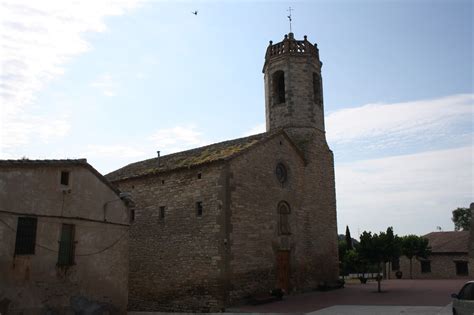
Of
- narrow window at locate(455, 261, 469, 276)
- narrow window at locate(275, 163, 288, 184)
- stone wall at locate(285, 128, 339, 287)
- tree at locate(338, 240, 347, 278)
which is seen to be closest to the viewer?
narrow window at locate(275, 163, 288, 184)

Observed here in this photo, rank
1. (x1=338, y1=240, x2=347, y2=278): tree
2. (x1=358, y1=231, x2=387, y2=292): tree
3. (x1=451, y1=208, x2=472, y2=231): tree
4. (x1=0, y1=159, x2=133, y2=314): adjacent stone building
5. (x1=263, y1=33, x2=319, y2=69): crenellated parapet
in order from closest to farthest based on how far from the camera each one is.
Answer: (x1=0, y1=159, x2=133, y2=314): adjacent stone building, (x1=358, y1=231, x2=387, y2=292): tree, (x1=263, y1=33, x2=319, y2=69): crenellated parapet, (x1=338, y1=240, x2=347, y2=278): tree, (x1=451, y1=208, x2=472, y2=231): tree

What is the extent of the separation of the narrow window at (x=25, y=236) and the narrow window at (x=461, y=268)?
3210 cm

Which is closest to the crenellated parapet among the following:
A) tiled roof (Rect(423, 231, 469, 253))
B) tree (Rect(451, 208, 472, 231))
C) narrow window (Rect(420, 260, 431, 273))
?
tiled roof (Rect(423, 231, 469, 253))

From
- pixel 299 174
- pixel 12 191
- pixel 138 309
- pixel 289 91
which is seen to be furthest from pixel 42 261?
pixel 289 91

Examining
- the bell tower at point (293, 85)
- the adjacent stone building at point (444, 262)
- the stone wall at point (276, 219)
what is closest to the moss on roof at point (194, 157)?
the stone wall at point (276, 219)

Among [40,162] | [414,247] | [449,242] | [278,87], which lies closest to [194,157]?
[278,87]

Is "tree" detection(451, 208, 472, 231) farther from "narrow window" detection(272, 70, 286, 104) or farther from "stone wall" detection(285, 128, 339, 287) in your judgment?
"narrow window" detection(272, 70, 286, 104)

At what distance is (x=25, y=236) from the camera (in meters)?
12.6

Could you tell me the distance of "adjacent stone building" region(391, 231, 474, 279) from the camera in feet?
110

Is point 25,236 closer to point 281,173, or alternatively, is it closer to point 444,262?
point 281,173

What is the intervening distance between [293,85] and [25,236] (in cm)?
1704

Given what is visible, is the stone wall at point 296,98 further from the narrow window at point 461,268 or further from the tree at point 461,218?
the tree at point 461,218

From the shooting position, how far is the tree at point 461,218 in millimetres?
67875

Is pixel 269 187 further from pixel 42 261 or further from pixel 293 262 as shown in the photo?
pixel 42 261
